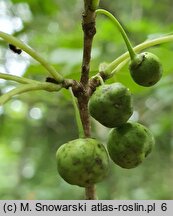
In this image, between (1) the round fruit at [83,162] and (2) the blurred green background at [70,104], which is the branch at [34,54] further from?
(2) the blurred green background at [70,104]

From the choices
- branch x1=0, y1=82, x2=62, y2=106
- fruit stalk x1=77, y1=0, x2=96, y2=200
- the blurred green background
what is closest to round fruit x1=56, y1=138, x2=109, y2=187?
fruit stalk x1=77, y1=0, x2=96, y2=200

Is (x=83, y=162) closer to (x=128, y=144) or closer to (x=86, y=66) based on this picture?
(x=128, y=144)

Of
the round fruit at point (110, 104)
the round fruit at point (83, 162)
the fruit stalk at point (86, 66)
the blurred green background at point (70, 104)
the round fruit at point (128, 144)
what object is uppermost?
the blurred green background at point (70, 104)

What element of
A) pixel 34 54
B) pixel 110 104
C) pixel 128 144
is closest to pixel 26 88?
pixel 34 54

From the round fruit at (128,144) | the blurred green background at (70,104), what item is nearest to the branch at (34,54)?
the round fruit at (128,144)

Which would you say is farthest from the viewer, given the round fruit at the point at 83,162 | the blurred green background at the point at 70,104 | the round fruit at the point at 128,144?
the blurred green background at the point at 70,104

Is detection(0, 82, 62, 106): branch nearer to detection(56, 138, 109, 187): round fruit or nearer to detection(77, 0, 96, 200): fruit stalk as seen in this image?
detection(77, 0, 96, 200): fruit stalk

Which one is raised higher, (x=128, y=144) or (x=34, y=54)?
(x=34, y=54)
